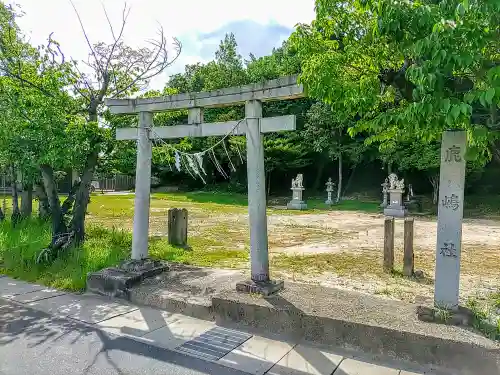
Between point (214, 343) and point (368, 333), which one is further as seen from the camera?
point (214, 343)

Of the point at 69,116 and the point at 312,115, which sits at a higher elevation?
the point at 312,115

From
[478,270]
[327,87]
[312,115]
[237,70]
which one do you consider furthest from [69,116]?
[237,70]

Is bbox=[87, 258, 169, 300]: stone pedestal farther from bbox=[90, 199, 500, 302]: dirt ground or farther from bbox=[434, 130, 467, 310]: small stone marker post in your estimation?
bbox=[434, 130, 467, 310]: small stone marker post

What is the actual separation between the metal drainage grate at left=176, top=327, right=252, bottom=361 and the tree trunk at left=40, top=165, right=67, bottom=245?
340 cm

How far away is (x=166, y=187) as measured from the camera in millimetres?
26641

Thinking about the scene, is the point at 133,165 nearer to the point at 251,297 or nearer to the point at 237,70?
the point at 251,297

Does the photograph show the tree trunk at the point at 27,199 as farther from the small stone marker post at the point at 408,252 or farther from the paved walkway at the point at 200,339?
the small stone marker post at the point at 408,252

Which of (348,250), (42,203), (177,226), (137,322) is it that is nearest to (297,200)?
(348,250)

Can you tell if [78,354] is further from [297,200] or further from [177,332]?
[297,200]

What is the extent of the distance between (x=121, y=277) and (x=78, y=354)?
1.37m

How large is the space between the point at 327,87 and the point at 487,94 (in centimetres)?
135

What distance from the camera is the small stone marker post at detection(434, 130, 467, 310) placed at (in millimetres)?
2908

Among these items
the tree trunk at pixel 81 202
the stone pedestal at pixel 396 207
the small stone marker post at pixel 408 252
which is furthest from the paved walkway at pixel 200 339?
the stone pedestal at pixel 396 207

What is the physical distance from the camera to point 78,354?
284 centimetres
